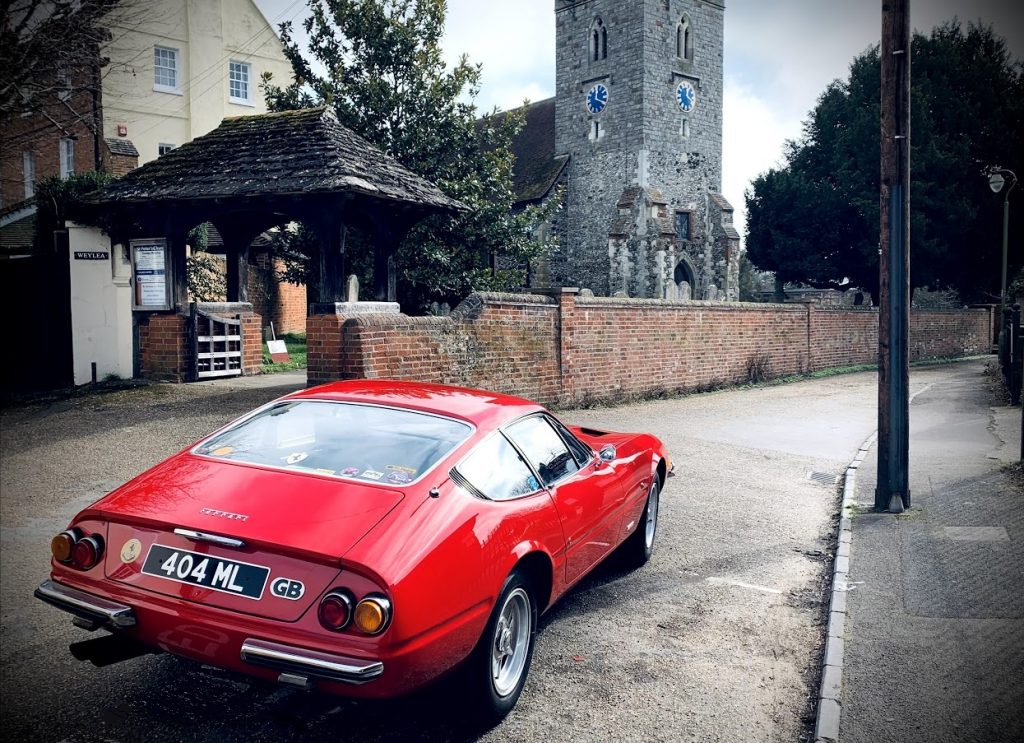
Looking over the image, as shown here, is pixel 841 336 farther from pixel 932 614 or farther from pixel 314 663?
pixel 314 663

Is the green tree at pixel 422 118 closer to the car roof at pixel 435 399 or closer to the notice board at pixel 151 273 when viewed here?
the notice board at pixel 151 273

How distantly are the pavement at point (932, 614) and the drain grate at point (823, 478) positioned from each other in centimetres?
24

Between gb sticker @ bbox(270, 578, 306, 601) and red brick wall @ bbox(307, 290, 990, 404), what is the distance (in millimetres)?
6770

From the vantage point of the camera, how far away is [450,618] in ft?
9.87

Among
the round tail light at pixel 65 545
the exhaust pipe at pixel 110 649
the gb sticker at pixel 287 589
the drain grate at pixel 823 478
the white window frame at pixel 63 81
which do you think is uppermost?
the white window frame at pixel 63 81

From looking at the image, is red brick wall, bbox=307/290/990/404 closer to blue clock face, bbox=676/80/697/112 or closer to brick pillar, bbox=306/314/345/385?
brick pillar, bbox=306/314/345/385

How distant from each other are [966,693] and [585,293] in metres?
11.6

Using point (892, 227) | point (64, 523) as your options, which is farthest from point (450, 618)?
point (892, 227)

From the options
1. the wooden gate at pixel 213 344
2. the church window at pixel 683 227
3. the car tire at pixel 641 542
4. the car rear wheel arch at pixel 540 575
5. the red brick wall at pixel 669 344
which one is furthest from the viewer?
the church window at pixel 683 227

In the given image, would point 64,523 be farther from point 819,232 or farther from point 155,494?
point 819,232

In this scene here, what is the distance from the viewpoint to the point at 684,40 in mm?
38344

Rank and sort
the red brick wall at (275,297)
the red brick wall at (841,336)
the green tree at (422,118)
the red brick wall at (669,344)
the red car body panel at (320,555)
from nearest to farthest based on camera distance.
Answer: the red car body panel at (320,555)
the red brick wall at (669,344)
the green tree at (422,118)
the red brick wall at (841,336)
the red brick wall at (275,297)

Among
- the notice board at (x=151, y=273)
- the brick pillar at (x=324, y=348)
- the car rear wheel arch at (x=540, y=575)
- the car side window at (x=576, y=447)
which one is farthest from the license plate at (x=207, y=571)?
the notice board at (x=151, y=273)

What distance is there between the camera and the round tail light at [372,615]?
2754 mm
